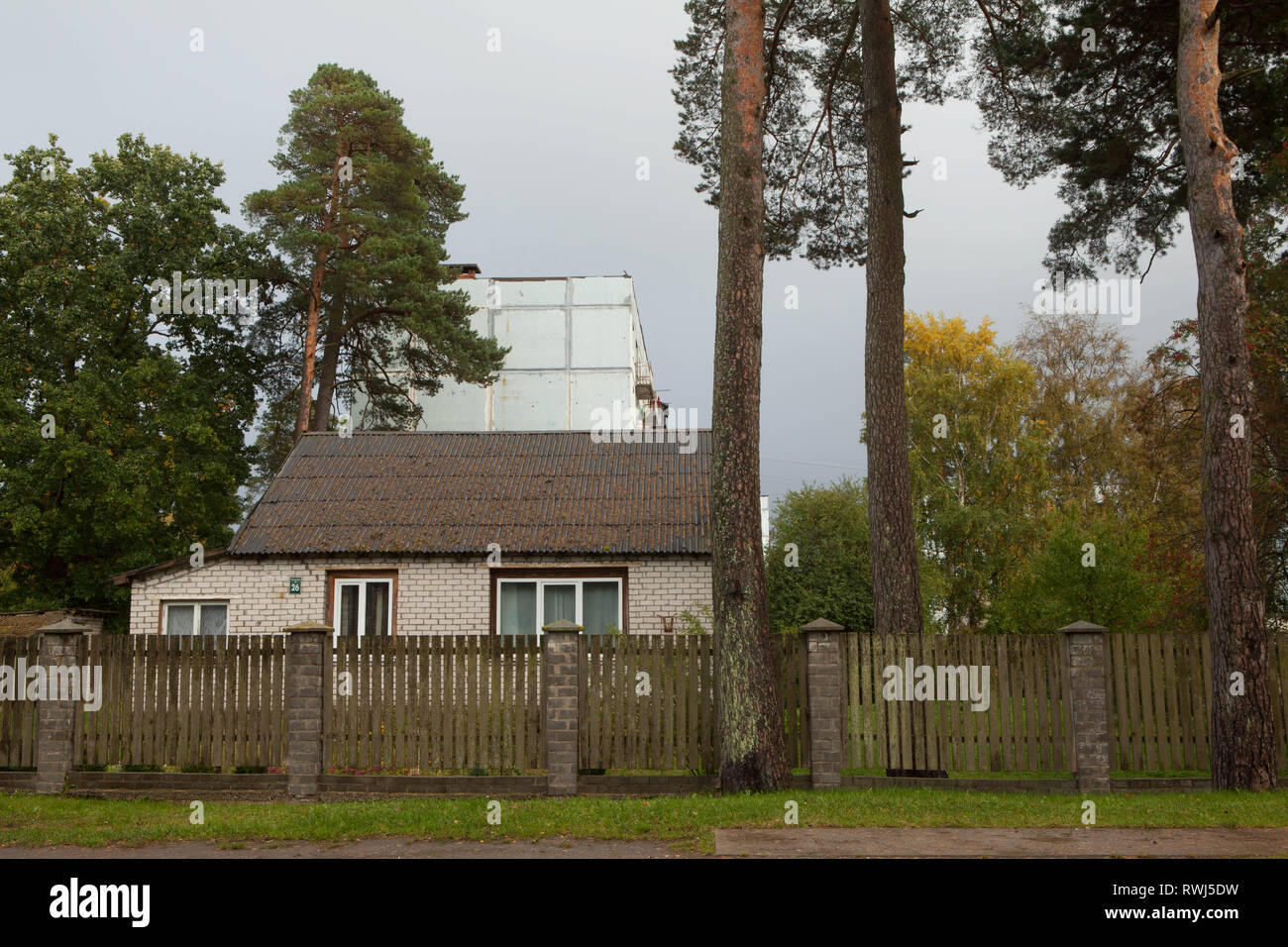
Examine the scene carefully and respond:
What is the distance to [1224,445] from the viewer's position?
1073 cm

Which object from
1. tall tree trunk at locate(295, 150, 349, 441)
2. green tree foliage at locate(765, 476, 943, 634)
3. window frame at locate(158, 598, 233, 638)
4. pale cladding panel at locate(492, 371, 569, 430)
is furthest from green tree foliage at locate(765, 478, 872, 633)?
pale cladding panel at locate(492, 371, 569, 430)

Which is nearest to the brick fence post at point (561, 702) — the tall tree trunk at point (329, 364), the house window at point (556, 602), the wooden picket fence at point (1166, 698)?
the house window at point (556, 602)

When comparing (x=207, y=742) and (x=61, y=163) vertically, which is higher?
(x=61, y=163)

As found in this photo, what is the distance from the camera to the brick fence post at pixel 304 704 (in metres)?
10.5

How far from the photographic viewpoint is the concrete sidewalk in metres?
7.10

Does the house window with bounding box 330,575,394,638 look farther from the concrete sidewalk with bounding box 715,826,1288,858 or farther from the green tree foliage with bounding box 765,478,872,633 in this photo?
the concrete sidewalk with bounding box 715,826,1288,858

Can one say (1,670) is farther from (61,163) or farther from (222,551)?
(61,163)

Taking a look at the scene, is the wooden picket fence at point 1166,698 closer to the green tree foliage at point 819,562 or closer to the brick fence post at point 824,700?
the brick fence post at point 824,700

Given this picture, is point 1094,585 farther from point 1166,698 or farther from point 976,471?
point 976,471

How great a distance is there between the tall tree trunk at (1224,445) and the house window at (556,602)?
8.13m

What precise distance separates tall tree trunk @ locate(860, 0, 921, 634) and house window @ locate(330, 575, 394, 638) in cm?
750

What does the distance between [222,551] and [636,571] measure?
21.0 ft

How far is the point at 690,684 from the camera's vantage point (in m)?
10.6

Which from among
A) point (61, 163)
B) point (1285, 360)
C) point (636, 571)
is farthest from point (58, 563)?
point (1285, 360)
